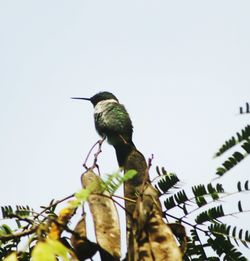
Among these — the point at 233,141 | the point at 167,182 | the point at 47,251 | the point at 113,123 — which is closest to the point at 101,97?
the point at 113,123

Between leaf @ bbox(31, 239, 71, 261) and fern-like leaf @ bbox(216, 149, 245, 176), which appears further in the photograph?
fern-like leaf @ bbox(216, 149, 245, 176)

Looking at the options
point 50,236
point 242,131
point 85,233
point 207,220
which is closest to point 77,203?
point 50,236

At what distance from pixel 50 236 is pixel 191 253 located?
4.26 feet

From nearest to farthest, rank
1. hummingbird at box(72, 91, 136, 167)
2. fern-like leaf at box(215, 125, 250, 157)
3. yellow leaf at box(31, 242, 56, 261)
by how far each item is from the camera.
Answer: yellow leaf at box(31, 242, 56, 261)
fern-like leaf at box(215, 125, 250, 157)
hummingbird at box(72, 91, 136, 167)

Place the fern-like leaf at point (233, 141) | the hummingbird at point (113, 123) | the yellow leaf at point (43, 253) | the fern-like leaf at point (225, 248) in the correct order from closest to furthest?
the yellow leaf at point (43, 253) < the fern-like leaf at point (233, 141) < the fern-like leaf at point (225, 248) < the hummingbird at point (113, 123)

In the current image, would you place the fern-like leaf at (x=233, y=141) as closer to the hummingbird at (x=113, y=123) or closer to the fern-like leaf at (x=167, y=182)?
the fern-like leaf at (x=167, y=182)

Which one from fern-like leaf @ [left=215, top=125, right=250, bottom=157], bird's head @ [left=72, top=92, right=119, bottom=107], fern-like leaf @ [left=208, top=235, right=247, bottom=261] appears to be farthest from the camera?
bird's head @ [left=72, top=92, right=119, bottom=107]

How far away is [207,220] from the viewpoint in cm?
282

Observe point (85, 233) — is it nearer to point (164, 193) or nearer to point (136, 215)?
point (136, 215)

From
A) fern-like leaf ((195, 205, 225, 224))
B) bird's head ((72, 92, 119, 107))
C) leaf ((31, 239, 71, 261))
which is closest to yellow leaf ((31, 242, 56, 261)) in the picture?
leaf ((31, 239, 71, 261))

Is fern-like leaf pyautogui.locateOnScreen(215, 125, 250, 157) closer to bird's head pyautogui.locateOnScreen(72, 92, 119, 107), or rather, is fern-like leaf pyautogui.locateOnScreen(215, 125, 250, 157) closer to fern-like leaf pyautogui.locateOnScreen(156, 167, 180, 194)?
fern-like leaf pyautogui.locateOnScreen(156, 167, 180, 194)

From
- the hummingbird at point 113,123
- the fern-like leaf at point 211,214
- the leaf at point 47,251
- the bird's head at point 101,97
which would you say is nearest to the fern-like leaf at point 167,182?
the fern-like leaf at point 211,214

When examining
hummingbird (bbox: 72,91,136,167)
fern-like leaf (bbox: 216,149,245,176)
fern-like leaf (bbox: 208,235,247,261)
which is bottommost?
fern-like leaf (bbox: 208,235,247,261)

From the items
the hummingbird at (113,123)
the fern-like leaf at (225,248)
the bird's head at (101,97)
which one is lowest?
the fern-like leaf at (225,248)
